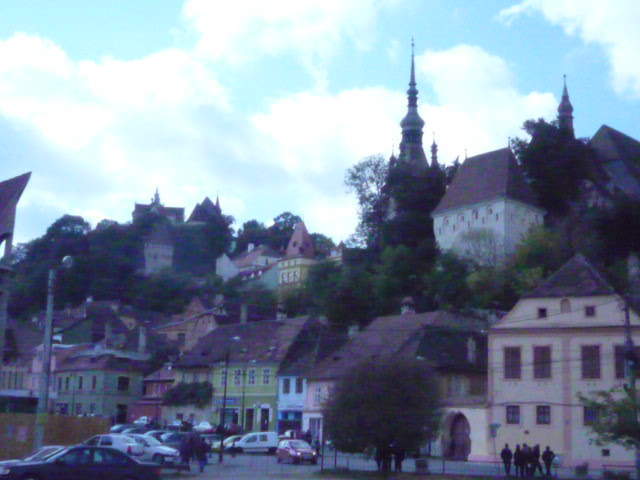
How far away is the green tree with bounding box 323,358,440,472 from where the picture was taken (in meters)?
38.0

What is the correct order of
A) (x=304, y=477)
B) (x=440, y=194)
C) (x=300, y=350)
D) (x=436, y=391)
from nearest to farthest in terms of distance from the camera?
(x=304, y=477) → (x=436, y=391) → (x=300, y=350) → (x=440, y=194)

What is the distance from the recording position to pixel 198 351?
77.3 m

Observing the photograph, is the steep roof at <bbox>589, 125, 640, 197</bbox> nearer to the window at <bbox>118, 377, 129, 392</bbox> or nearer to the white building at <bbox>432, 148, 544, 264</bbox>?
the white building at <bbox>432, 148, 544, 264</bbox>

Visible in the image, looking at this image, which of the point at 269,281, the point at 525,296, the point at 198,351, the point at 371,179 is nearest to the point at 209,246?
the point at 269,281

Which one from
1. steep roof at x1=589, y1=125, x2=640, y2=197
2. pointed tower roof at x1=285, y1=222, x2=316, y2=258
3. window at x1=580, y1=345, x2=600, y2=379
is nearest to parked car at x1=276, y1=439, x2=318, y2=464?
window at x1=580, y1=345, x2=600, y2=379

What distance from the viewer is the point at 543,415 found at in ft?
168

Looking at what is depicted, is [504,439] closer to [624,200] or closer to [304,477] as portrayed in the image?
[304,477]

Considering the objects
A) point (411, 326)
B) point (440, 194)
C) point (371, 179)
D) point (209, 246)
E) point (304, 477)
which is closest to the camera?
point (304, 477)

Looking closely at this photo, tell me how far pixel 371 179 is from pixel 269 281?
123 ft

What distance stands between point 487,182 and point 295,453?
5574 cm

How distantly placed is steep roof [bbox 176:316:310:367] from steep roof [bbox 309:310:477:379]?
5063 millimetres

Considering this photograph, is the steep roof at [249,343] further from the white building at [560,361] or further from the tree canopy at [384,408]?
the tree canopy at [384,408]

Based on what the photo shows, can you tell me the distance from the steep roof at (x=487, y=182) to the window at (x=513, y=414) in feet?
141

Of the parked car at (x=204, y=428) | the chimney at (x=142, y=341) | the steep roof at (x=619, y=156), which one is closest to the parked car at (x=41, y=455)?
the parked car at (x=204, y=428)
